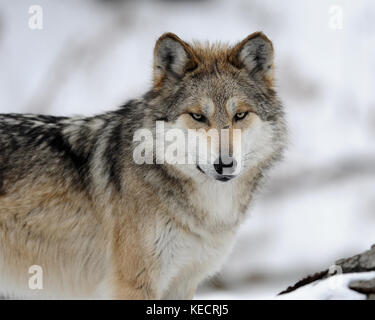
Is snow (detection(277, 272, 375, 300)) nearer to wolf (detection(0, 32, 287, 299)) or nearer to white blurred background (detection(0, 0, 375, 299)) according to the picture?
wolf (detection(0, 32, 287, 299))

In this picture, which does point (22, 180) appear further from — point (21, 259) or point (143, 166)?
point (143, 166)

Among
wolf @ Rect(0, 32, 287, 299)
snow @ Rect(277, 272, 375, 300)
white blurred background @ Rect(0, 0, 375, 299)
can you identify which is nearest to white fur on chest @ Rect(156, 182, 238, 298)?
wolf @ Rect(0, 32, 287, 299)

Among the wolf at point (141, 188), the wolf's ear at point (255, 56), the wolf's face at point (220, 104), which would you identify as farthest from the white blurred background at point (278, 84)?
the wolf's ear at point (255, 56)

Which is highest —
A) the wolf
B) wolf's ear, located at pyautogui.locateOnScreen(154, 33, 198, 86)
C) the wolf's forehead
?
wolf's ear, located at pyautogui.locateOnScreen(154, 33, 198, 86)

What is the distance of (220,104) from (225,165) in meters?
0.54

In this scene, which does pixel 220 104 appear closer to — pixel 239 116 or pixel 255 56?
pixel 239 116

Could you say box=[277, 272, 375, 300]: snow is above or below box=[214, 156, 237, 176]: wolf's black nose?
below

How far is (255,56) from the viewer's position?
4.61 m

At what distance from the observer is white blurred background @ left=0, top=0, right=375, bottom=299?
9445 millimetres

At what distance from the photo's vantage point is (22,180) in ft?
15.3

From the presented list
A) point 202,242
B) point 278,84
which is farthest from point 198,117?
point 278,84

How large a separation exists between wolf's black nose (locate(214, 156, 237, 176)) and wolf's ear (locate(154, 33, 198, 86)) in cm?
93
